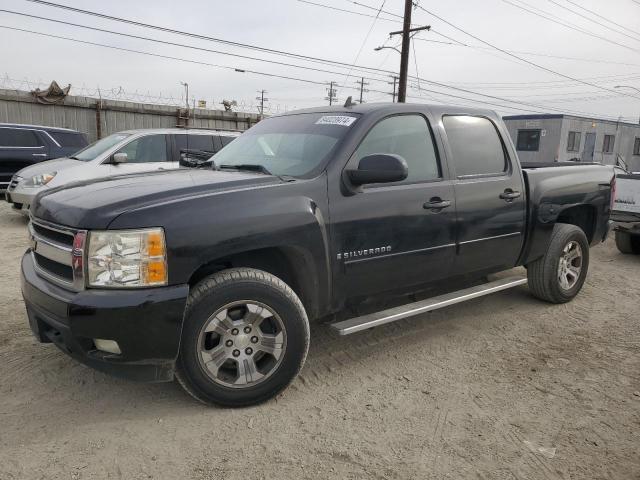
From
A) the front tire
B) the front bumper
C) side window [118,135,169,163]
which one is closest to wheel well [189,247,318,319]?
the front tire

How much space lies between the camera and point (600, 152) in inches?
942

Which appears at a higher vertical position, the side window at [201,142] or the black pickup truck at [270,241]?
the side window at [201,142]

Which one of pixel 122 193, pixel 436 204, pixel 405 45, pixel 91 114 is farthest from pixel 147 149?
pixel 405 45

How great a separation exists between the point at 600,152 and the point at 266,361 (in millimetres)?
25470

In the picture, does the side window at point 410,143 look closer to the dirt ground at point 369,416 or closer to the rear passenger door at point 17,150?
the dirt ground at point 369,416

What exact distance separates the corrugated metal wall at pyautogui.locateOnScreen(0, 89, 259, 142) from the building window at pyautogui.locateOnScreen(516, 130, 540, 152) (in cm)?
1394

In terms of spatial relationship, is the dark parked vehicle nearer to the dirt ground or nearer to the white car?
the white car

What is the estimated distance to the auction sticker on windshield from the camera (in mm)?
3588

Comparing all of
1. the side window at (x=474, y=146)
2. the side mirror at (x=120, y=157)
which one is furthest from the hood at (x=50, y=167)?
the side window at (x=474, y=146)

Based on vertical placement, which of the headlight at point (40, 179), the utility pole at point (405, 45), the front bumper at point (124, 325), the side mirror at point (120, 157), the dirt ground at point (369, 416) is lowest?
the dirt ground at point (369, 416)

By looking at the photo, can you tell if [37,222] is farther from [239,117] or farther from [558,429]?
[239,117]

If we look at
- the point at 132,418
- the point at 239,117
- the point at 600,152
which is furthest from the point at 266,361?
the point at 600,152

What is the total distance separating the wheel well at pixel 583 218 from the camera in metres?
5.27

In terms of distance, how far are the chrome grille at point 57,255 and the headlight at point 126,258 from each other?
0.08 metres
